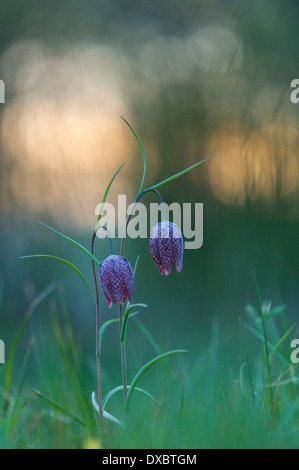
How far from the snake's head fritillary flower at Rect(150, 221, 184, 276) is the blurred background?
164cm

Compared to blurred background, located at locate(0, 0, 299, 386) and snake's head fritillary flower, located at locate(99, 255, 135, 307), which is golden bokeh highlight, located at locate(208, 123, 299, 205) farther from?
snake's head fritillary flower, located at locate(99, 255, 135, 307)

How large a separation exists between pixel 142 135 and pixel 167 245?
331cm

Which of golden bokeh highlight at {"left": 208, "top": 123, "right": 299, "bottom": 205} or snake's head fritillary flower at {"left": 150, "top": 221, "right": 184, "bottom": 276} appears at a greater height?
golden bokeh highlight at {"left": 208, "top": 123, "right": 299, "bottom": 205}

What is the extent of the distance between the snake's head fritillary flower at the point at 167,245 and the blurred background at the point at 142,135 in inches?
64.5

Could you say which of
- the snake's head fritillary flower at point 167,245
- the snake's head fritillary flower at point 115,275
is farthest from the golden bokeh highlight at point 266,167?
the snake's head fritillary flower at point 115,275

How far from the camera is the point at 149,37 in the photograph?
454 centimetres

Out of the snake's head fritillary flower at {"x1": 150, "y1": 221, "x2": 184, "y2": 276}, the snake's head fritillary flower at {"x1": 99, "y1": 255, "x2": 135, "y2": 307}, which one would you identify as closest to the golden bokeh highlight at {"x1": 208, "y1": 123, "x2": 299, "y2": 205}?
the snake's head fritillary flower at {"x1": 150, "y1": 221, "x2": 184, "y2": 276}

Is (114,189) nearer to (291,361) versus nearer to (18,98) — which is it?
(18,98)

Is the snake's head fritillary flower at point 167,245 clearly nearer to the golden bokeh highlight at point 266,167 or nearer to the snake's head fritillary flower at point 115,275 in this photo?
the snake's head fritillary flower at point 115,275

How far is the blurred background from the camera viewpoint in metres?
3.29

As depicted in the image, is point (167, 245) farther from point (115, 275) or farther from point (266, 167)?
point (266, 167)

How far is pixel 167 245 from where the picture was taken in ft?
4.07

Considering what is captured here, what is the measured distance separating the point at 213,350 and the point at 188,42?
3.58 m

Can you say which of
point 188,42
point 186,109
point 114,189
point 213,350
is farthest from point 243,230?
point 213,350
